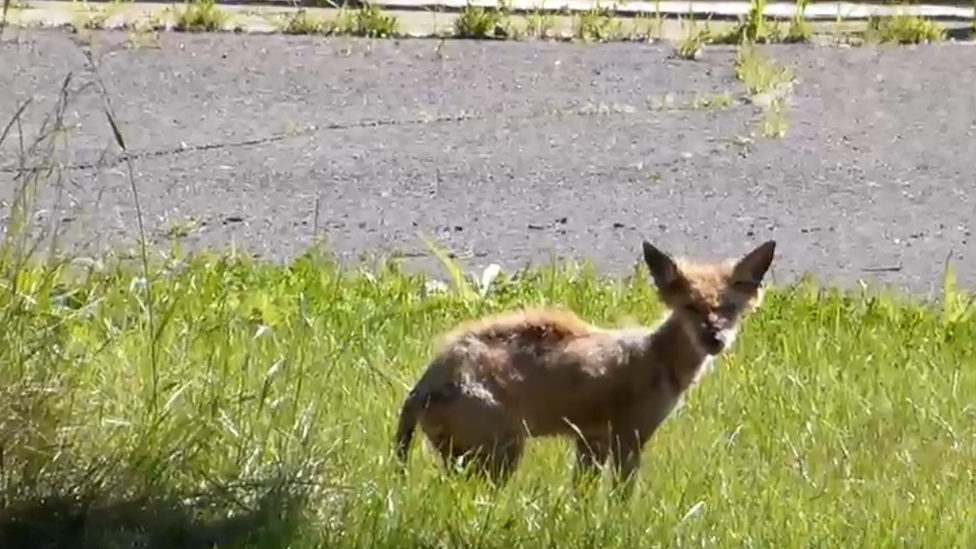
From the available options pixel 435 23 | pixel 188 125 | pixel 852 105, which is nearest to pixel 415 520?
pixel 188 125

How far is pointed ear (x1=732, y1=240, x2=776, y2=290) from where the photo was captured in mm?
5469

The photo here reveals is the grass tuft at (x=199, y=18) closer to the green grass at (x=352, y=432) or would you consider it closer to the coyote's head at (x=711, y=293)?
the green grass at (x=352, y=432)

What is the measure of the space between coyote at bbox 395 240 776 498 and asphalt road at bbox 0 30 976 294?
91.5 inches

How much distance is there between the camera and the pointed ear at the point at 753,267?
5.47 meters

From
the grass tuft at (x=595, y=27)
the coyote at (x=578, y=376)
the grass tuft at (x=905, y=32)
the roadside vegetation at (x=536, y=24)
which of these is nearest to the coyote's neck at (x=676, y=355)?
the coyote at (x=578, y=376)

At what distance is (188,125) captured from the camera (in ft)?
32.5

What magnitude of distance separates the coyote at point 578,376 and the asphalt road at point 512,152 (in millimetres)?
2324

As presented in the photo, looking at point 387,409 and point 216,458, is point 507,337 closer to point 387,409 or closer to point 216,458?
point 387,409

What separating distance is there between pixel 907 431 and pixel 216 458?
6.75ft

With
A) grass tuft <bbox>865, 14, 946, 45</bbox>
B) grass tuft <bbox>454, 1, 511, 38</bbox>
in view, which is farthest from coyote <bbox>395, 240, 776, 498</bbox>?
grass tuft <bbox>865, 14, 946, 45</bbox>

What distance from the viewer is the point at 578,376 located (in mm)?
5250

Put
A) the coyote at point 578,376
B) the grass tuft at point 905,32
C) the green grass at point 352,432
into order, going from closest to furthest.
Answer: the green grass at point 352,432 < the coyote at point 578,376 < the grass tuft at point 905,32

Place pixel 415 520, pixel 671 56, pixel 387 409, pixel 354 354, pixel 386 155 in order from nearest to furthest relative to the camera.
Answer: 1. pixel 415 520
2. pixel 387 409
3. pixel 354 354
4. pixel 386 155
5. pixel 671 56

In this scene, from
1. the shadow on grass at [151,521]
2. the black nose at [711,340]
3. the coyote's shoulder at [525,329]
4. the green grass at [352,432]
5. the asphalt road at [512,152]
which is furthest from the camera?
the asphalt road at [512,152]
